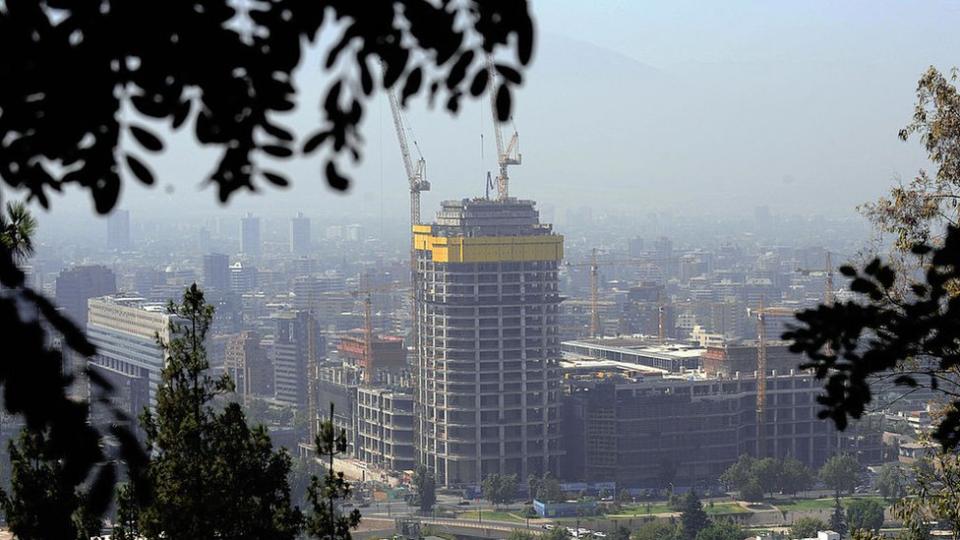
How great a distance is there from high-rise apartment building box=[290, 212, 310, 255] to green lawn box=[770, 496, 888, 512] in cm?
8053

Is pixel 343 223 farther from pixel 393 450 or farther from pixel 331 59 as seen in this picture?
pixel 331 59

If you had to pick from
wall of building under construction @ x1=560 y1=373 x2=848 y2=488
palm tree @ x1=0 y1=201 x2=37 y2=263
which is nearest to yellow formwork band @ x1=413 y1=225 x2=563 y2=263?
wall of building under construction @ x1=560 y1=373 x2=848 y2=488

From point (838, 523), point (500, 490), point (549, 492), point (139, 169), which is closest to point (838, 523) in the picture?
point (838, 523)

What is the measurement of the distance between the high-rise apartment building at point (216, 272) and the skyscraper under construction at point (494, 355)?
46177mm

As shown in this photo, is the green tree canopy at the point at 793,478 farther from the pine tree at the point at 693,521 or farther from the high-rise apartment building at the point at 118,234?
the high-rise apartment building at the point at 118,234

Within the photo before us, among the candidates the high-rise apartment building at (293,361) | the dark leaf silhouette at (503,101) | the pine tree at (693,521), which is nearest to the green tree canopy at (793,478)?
the pine tree at (693,521)

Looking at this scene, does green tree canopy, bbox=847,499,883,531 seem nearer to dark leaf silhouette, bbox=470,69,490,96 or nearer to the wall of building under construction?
the wall of building under construction

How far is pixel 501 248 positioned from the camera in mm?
33719

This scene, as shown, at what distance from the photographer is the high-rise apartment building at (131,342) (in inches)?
1538

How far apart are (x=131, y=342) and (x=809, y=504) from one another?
65.3 feet

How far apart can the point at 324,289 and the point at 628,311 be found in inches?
649

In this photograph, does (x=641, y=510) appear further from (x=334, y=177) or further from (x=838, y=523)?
(x=334, y=177)

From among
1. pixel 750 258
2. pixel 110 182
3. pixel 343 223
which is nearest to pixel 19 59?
pixel 110 182

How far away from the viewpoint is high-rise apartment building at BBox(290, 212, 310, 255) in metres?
110
